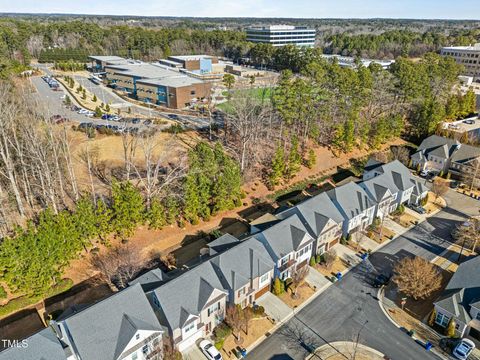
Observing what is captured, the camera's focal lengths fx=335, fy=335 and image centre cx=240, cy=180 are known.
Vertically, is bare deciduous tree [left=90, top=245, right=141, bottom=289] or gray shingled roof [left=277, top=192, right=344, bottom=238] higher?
gray shingled roof [left=277, top=192, right=344, bottom=238]

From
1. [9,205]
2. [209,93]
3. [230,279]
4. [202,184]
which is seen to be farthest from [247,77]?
[230,279]

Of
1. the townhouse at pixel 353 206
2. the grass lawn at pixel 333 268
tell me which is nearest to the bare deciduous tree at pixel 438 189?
the townhouse at pixel 353 206

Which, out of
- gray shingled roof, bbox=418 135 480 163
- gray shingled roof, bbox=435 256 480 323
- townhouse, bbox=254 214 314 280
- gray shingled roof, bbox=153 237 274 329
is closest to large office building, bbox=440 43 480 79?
gray shingled roof, bbox=418 135 480 163

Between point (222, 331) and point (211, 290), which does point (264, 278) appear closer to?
point (222, 331)

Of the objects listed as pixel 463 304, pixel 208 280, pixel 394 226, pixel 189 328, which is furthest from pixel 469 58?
pixel 189 328

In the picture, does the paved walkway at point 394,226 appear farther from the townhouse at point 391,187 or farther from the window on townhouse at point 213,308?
the window on townhouse at point 213,308

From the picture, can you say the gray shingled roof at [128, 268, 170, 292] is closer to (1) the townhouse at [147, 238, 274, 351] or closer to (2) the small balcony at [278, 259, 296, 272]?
(1) the townhouse at [147, 238, 274, 351]
